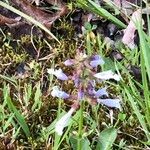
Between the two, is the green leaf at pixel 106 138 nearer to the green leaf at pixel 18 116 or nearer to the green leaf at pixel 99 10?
the green leaf at pixel 18 116

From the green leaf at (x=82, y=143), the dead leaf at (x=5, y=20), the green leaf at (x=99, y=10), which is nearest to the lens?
the green leaf at (x=82, y=143)

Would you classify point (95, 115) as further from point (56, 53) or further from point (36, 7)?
point (36, 7)

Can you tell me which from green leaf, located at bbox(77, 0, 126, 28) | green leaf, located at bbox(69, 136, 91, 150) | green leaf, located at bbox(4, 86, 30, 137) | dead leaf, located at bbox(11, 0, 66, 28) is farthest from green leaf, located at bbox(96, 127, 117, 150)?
dead leaf, located at bbox(11, 0, 66, 28)

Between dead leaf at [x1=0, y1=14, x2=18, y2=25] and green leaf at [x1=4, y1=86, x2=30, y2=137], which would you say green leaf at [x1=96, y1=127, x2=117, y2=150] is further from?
dead leaf at [x1=0, y1=14, x2=18, y2=25]

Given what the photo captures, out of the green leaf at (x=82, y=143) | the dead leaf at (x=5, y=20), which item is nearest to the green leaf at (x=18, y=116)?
the green leaf at (x=82, y=143)

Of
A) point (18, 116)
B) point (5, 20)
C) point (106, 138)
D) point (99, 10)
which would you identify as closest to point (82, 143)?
point (106, 138)

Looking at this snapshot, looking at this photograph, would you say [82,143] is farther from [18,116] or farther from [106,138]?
[18,116]

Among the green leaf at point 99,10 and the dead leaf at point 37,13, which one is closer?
the green leaf at point 99,10

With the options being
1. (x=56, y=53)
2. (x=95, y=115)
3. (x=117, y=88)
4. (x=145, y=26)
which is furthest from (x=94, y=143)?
(x=145, y=26)

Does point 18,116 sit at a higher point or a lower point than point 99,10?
lower
